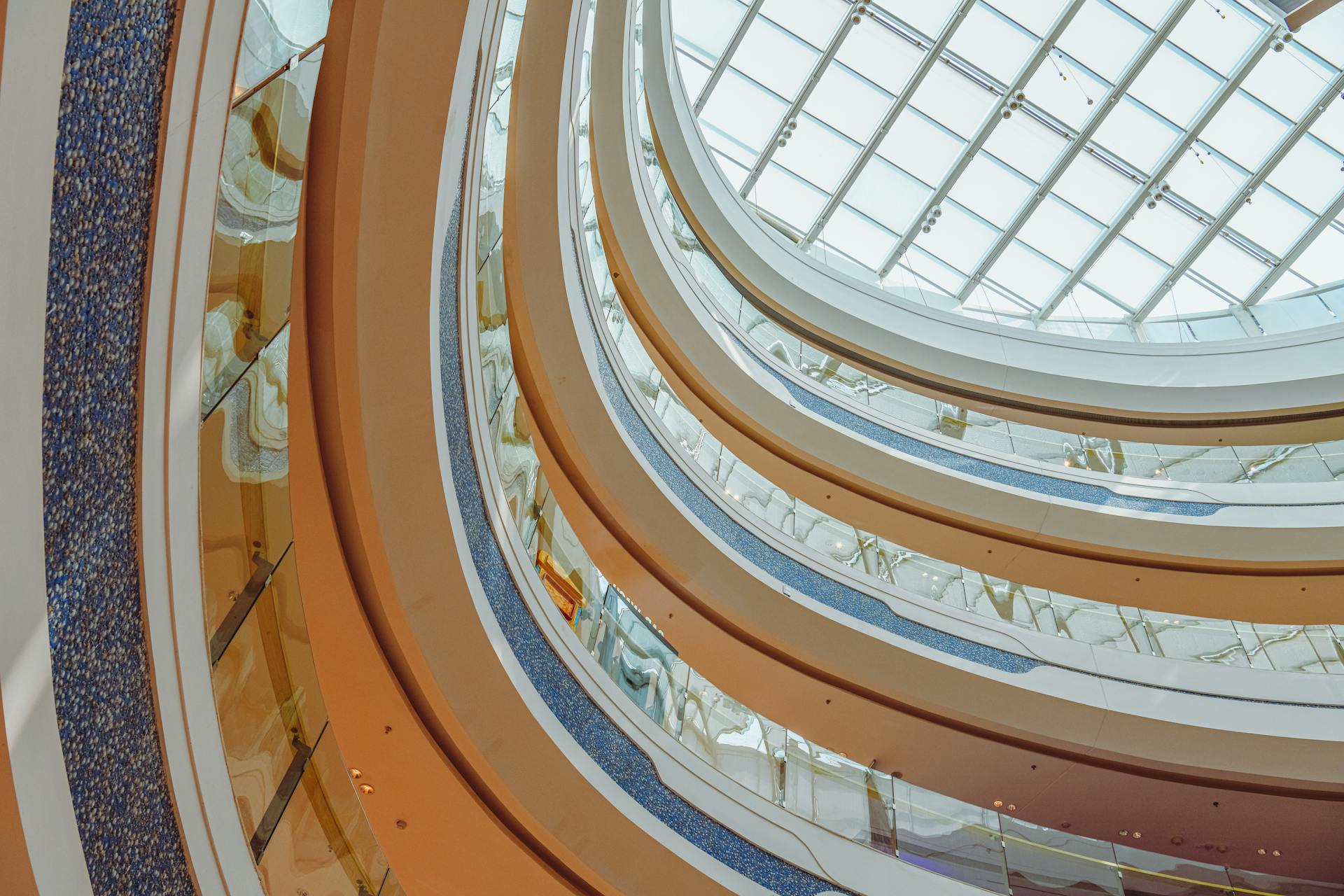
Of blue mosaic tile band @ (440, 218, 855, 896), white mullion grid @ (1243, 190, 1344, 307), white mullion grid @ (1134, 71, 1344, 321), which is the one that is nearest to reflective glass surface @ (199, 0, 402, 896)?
blue mosaic tile band @ (440, 218, 855, 896)

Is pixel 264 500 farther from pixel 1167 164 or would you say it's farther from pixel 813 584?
pixel 1167 164

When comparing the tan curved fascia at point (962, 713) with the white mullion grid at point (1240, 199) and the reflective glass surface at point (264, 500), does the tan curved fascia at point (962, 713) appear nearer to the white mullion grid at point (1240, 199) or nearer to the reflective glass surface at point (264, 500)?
the reflective glass surface at point (264, 500)

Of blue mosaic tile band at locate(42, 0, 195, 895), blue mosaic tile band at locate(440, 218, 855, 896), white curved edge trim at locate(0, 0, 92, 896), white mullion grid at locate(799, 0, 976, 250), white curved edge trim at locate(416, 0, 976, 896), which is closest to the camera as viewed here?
white curved edge trim at locate(0, 0, 92, 896)

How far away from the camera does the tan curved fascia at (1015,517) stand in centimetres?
1082

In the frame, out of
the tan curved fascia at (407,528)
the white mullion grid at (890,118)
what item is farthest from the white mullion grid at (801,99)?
the tan curved fascia at (407,528)

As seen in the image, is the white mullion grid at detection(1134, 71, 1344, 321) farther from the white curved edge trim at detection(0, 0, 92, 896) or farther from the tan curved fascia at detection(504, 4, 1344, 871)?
the white curved edge trim at detection(0, 0, 92, 896)

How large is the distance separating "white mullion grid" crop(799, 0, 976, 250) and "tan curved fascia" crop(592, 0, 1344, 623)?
4.83m

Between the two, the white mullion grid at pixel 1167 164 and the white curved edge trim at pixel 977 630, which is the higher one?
the white mullion grid at pixel 1167 164

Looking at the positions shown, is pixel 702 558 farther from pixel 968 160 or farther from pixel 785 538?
pixel 968 160

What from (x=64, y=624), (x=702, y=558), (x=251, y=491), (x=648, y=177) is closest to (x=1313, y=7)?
(x=648, y=177)

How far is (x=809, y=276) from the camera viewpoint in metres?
14.0

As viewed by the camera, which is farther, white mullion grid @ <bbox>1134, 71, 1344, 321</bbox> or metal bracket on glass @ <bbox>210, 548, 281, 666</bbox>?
white mullion grid @ <bbox>1134, 71, 1344, 321</bbox>

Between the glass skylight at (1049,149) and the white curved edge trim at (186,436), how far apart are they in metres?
12.7

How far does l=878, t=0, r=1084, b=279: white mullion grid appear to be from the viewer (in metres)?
13.5
